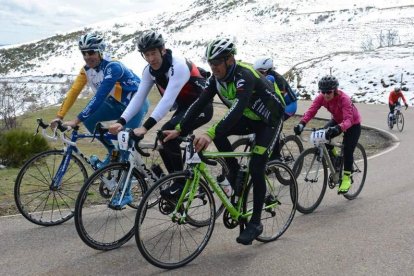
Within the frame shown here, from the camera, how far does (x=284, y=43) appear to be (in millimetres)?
73062

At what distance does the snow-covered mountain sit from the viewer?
36.9 meters

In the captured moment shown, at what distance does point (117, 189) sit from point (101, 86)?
1.39m

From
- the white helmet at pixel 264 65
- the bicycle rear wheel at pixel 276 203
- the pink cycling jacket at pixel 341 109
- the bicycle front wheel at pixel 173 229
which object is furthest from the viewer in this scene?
the white helmet at pixel 264 65

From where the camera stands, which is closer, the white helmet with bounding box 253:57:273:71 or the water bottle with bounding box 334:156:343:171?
the water bottle with bounding box 334:156:343:171

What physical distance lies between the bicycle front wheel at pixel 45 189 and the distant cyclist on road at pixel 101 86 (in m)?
0.37

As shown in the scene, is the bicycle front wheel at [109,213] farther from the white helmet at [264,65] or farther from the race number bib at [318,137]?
the white helmet at [264,65]

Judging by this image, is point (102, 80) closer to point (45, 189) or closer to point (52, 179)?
point (52, 179)

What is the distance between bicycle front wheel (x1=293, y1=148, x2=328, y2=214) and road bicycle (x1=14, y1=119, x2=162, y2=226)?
2.70 metres

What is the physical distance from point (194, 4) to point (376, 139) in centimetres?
13937

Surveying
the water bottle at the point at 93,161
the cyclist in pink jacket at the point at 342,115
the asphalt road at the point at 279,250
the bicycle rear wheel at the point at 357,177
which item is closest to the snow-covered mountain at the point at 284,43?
the bicycle rear wheel at the point at 357,177

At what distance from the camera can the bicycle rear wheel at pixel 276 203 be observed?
525cm

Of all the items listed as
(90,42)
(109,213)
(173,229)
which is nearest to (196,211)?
(173,229)

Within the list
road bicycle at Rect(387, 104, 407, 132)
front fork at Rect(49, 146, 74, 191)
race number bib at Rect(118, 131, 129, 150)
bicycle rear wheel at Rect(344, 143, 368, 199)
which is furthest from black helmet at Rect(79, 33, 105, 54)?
road bicycle at Rect(387, 104, 407, 132)

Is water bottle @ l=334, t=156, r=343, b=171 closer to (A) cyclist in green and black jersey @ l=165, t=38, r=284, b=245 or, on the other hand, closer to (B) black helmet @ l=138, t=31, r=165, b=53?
(A) cyclist in green and black jersey @ l=165, t=38, r=284, b=245
